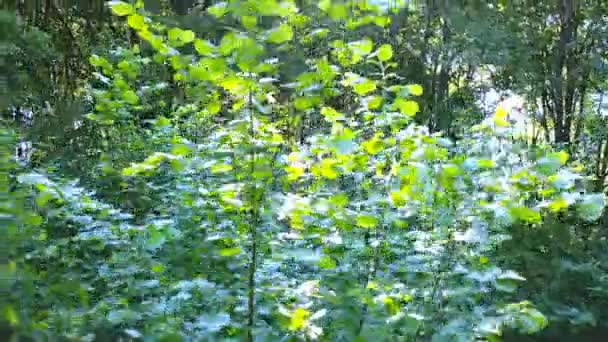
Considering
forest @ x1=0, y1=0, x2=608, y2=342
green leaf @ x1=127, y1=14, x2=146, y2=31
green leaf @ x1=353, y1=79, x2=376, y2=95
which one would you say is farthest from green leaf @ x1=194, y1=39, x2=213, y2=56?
green leaf @ x1=353, y1=79, x2=376, y2=95

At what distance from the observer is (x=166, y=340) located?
1.24 m

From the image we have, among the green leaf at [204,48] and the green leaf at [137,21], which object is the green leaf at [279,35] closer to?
the green leaf at [204,48]

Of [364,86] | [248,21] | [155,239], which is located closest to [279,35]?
[248,21]

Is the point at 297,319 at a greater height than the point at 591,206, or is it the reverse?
the point at 591,206

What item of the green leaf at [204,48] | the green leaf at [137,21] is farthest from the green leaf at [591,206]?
the green leaf at [137,21]

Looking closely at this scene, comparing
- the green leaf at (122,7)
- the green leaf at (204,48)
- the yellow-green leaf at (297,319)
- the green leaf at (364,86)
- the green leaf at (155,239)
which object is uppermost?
the green leaf at (122,7)

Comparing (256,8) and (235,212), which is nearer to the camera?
(256,8)

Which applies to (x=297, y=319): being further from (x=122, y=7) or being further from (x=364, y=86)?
(x=122, y=7)

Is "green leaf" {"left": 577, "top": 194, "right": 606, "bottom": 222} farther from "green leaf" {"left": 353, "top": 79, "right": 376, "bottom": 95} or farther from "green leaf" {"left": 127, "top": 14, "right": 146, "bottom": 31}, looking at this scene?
"green leaf" {"left": 127, "top": 14, "right": 146, "bottom": 31}

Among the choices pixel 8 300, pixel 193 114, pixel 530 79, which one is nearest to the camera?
pixel 8 300

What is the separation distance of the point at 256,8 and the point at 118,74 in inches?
48.3

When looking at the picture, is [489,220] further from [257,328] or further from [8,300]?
[8,300]

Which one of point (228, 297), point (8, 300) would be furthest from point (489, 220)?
point (8, 300)

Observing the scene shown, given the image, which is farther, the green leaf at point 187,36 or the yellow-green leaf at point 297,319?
the green leaf at point 187,36
